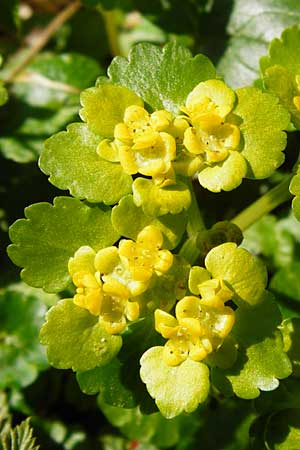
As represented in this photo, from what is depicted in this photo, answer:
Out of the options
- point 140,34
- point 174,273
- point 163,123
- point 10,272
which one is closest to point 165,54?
point 163,123

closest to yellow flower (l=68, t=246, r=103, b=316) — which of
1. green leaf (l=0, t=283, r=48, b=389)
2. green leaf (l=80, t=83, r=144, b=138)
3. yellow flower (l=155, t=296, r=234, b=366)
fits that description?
yellow flower (l=155, t=296, r=234, b=366)

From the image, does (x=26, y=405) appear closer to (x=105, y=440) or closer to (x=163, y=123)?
(x=105, y=440)

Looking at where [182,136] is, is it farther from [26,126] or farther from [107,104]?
[26,126]

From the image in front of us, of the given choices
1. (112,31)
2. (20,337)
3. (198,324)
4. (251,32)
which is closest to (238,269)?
(198,324)

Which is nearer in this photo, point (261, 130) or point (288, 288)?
point (261, 130)

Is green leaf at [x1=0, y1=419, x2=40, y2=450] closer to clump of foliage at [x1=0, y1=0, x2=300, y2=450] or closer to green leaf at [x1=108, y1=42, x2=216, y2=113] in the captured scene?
clump of foliage at [x1=0, y1=0, x2=300, y2=450]
